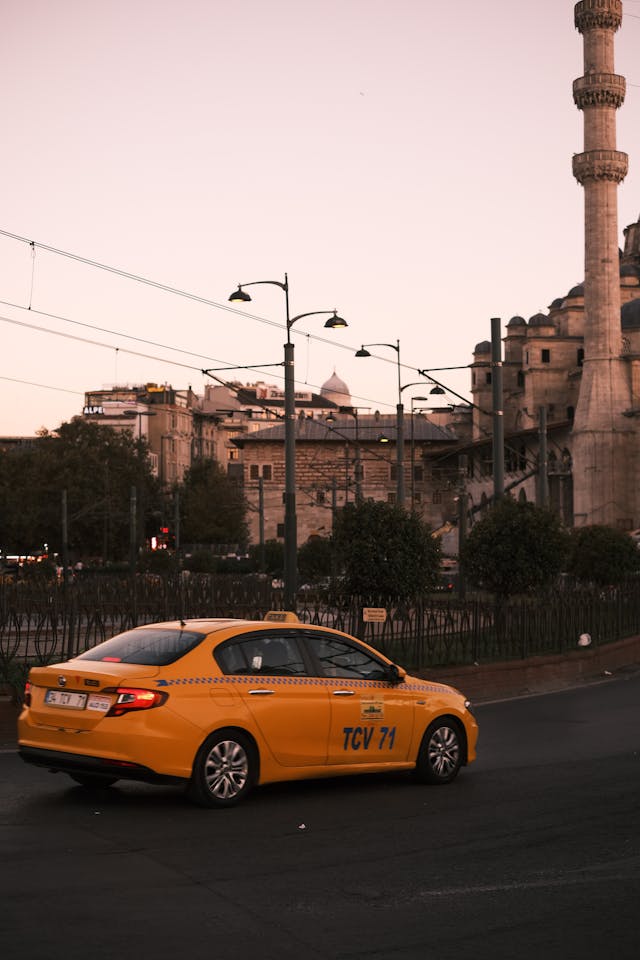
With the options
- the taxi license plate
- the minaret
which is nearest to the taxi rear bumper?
the taxi license plate

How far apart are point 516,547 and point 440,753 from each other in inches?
841

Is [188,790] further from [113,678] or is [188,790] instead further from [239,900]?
[239,900]

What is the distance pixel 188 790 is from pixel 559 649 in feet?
50.5

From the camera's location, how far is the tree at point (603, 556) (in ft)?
148

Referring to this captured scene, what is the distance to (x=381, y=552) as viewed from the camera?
85.9 feet

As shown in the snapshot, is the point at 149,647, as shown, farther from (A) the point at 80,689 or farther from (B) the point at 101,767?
(B) the point at 101,767

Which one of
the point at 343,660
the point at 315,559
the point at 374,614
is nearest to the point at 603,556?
the point at 315,559

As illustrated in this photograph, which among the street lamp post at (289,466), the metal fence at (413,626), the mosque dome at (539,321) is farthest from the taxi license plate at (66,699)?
the mosque dome at (539,321)

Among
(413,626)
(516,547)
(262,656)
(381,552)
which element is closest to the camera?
(262,656)

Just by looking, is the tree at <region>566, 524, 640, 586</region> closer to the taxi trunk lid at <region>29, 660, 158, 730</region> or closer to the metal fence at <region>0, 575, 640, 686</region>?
the metal fence at <region>0, 575, 640, 686</region>

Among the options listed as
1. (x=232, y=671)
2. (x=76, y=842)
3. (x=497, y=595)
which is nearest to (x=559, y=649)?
(x=497, y=595)

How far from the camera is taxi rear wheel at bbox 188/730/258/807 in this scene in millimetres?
9906

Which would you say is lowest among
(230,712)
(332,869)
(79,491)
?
(332,869)

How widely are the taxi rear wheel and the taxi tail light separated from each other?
1.60 feet
